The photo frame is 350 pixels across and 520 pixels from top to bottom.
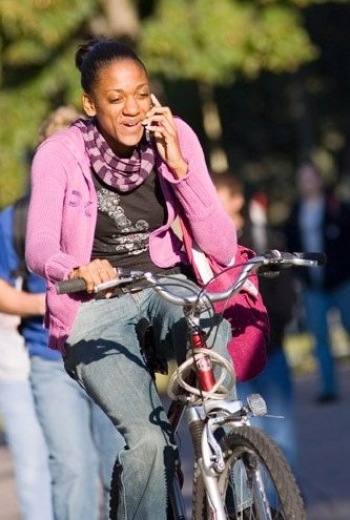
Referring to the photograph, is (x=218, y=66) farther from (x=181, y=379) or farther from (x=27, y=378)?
(x=181, y=379)

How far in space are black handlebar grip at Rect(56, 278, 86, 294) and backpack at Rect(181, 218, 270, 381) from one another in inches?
27.6

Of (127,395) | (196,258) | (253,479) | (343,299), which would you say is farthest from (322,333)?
(253,479)

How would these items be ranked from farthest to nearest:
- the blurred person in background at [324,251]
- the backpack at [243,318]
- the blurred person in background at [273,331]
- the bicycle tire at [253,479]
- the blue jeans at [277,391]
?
1. the blurred person in background at [324,251]
2. the blue jeans at [277,391]
3. the blurred person in background at [273,331]
4. the backpack at [243,318]
5. the bicycle tire at [253,479]

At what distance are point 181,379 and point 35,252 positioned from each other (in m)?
0.58

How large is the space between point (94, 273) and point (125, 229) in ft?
2.02

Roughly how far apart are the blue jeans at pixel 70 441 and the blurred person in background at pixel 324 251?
22.8 ft

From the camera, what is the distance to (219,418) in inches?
220

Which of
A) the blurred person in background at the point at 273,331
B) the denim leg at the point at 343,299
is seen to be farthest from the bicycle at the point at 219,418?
the denim leg at the point at 343,299

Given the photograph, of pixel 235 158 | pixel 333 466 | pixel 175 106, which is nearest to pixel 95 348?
pixel 333 466

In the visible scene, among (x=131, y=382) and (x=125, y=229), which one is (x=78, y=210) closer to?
(x=125, y=229)

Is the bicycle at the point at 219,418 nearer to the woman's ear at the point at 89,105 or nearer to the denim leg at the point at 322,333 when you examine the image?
the woman's ear at the point at 89,105

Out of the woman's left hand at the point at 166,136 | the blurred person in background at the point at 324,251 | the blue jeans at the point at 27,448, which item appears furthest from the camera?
the blurred person in background at the point at 324,251

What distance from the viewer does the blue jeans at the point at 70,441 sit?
24.4ft

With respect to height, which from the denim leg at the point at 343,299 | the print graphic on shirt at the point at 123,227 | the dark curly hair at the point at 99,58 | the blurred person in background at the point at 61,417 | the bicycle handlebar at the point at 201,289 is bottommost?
the denim leg at the point at 343,299
